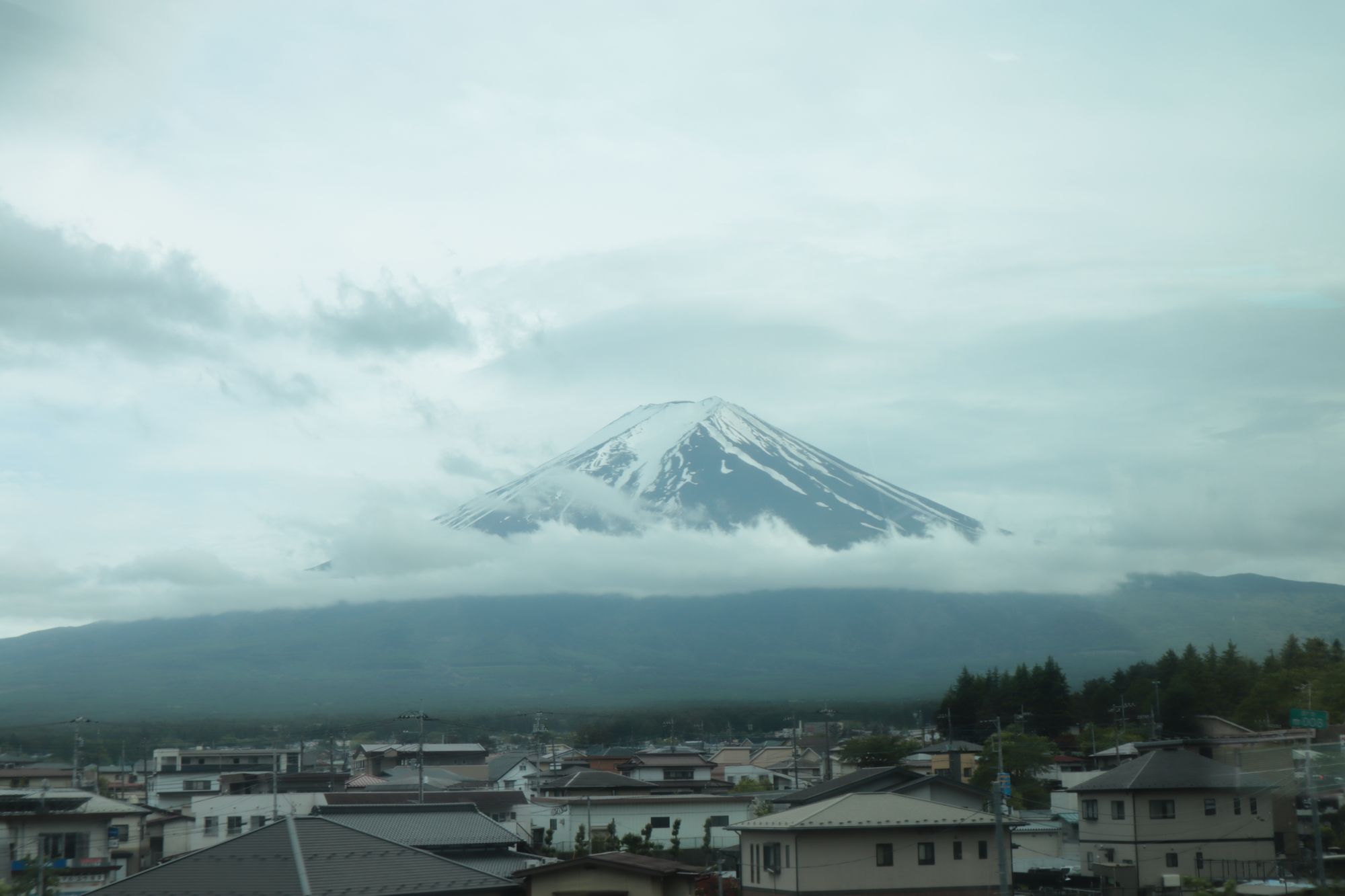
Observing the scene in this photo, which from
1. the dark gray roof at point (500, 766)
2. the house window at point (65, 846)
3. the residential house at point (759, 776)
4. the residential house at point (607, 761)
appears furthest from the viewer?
the dark gray roof at point (500, 766)

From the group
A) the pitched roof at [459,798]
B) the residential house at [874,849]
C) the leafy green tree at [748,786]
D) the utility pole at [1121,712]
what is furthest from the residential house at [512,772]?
the residential house at [874,849]

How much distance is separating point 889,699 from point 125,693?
100078mm

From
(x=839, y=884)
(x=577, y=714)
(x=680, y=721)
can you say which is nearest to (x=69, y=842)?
(x=839, y=884)

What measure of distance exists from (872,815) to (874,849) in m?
0.73

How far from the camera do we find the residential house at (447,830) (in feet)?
105

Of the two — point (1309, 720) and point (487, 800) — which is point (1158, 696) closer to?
point (487, 800)

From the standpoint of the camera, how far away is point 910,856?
96.4ft

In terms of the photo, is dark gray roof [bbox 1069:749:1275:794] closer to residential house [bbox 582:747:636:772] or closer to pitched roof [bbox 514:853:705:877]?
pitched roof [bbox 514:853:705:877]

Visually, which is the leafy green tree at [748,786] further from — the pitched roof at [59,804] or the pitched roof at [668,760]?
the pitched roof at [59,804]

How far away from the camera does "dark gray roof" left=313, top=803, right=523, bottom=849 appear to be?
106 feet

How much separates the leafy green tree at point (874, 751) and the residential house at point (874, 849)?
30903mm

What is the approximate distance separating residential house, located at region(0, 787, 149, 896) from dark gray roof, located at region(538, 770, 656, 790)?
619 inches

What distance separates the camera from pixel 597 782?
50188 millimetres

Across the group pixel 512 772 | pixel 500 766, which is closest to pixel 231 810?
pixel 512 772
